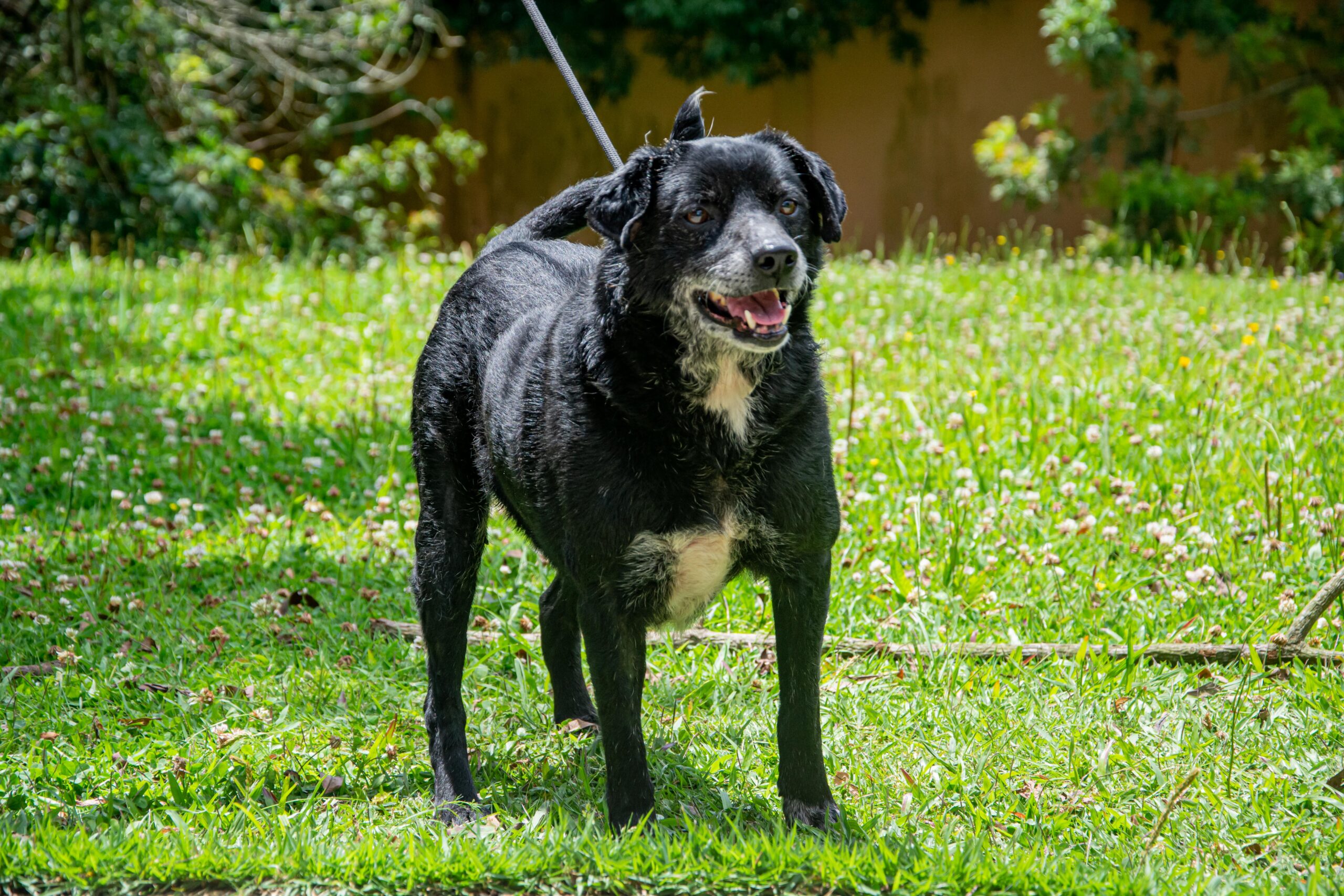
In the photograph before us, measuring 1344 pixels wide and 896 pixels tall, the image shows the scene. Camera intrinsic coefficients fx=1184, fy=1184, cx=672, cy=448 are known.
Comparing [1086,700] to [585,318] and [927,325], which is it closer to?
[585,318]

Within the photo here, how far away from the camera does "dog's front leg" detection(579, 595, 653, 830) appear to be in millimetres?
2730

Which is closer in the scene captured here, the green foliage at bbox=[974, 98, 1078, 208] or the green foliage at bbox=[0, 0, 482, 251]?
the green foliage at bbox=[0, 0, 482, 251]

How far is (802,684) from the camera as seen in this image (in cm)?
282

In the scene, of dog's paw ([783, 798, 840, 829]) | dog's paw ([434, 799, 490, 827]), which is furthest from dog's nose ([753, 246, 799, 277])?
dog's paw ([434, 799, 490, 827])

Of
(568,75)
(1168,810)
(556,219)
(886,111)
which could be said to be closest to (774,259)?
(556,219)

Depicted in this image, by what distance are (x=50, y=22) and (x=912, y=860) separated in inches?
411

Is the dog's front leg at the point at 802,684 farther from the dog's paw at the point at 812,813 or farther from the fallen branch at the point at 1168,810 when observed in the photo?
the fallen branch at the point at 1168,810

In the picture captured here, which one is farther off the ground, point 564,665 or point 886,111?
point 886,111

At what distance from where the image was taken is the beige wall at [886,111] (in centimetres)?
1163

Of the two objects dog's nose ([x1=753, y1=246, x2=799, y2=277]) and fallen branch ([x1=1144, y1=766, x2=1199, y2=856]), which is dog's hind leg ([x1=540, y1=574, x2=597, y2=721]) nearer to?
dog's nose ([x1=753, y1=246, x2=799, y2=277])

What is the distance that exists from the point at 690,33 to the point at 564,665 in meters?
10.1

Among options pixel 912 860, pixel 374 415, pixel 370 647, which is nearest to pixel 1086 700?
pixel 912 860

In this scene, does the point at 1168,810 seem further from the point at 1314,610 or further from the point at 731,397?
the point at 731,397

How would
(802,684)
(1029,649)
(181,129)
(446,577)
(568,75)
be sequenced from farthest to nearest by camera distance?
(181,129) → (1029,649) → (568,75) → (446,577) → (802,684)
